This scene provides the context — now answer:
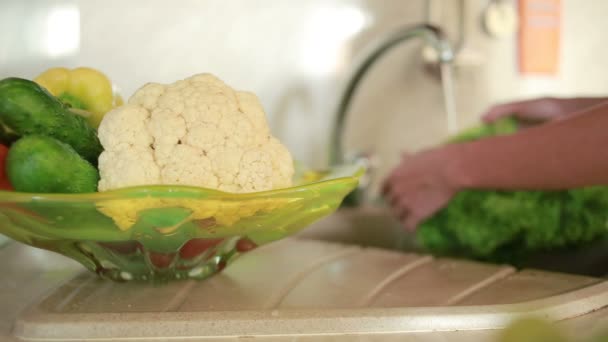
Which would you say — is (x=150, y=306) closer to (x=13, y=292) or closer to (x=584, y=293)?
(x=13, y=292)

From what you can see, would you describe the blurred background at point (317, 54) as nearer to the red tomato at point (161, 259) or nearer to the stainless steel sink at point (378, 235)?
the stainless steel sink at point (378, 235)

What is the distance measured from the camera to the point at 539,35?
6.33 feet

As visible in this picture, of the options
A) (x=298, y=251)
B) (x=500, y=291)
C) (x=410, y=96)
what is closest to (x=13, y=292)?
(x=298, y=251)

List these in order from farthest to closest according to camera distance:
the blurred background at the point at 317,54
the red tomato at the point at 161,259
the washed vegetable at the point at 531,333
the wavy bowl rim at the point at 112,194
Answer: the blurred background at the point at 317,54 < the red tomato at the point at 161,259 < the wavy bowl rim at the point at 112,194 < the washed vegetable at the point at 531,333

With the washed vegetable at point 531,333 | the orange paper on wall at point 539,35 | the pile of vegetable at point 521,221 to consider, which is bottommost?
the pile of vegetable at point 521,221

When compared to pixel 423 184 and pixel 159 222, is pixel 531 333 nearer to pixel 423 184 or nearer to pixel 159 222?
pixel 159 222

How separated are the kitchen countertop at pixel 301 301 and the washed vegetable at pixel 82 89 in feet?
0.63

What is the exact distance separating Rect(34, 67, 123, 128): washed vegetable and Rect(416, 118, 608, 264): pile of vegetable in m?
0.62

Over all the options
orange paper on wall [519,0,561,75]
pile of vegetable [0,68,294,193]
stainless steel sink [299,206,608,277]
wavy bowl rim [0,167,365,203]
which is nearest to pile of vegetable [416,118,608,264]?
stainless steel sink [299,206,608,277]

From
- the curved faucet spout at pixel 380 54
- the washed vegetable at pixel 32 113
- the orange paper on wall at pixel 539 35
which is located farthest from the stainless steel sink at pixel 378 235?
the orange paper on wall at pixel 539 35

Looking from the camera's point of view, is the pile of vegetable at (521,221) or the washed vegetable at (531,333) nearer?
the washed vegetable at (531,333)

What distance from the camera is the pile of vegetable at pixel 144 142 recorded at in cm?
50

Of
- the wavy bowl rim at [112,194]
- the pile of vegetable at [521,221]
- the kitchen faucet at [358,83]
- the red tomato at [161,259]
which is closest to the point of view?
the wavy bowl rim at [112,194]

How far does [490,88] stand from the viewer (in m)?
1.89
